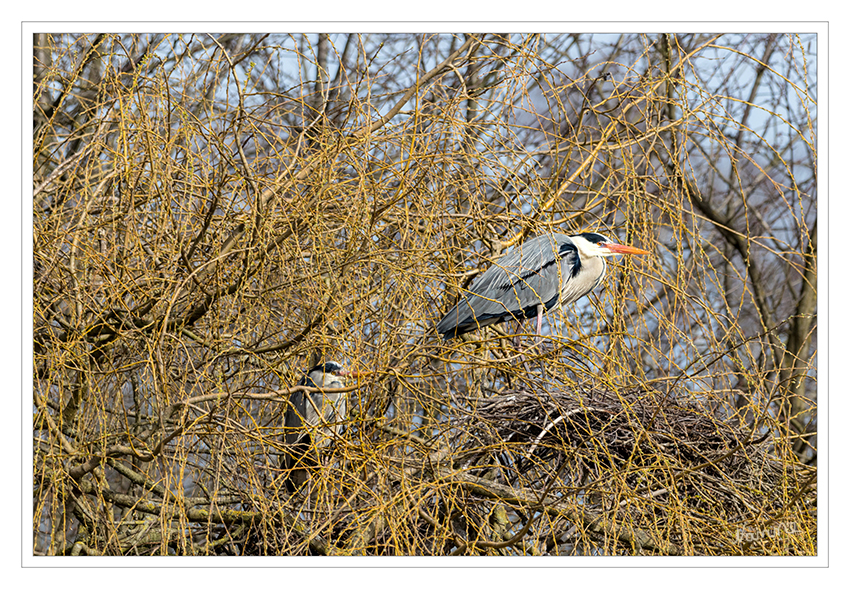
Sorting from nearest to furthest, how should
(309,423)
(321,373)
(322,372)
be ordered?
(322,372), (321,373), (309,423)

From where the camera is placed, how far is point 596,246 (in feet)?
7.09

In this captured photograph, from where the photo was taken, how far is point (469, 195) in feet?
5.77

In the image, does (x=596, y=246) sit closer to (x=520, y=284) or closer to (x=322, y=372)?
(x=520, y=284)

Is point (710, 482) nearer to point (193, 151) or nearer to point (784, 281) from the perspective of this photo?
point (193, 151)

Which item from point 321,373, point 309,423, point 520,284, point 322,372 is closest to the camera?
point 322,372

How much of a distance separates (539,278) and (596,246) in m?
0.17

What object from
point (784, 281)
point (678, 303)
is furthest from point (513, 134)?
point (784, 281)

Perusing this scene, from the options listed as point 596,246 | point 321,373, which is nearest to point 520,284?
point 596,246

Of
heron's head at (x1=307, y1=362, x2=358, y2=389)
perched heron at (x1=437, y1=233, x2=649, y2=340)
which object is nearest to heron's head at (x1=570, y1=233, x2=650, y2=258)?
perched heron at (x1=437, y1=233, x2=649, y2=340)

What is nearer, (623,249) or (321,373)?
(321,373)

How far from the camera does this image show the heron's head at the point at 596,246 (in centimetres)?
207

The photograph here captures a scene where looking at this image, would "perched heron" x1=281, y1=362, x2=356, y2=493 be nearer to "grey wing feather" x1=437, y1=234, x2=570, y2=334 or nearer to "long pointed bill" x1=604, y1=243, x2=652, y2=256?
"grey wing feather" x1=437, y1=234, x2=570, y2=334

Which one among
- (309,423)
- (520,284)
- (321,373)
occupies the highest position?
(520,284)
